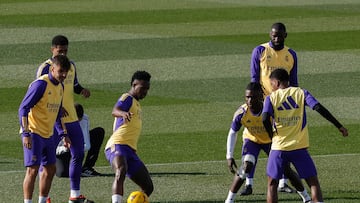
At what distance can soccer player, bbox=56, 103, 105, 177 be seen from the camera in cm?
1708

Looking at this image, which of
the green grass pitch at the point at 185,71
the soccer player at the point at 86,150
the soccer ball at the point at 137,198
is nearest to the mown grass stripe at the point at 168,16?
the green grass pitch at the point at 185,71

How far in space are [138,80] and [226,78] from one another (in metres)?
11.8

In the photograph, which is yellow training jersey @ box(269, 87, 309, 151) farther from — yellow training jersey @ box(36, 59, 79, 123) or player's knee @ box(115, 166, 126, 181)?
yellow training jersey @ box(36, 59, 79, 123)

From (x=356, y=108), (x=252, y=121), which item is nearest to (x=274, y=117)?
(x=252, y=121)

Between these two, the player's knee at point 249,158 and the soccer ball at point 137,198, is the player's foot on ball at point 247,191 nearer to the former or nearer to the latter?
the player's knee at point 249,158

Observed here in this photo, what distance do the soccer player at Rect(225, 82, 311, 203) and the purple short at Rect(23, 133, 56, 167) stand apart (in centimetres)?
242

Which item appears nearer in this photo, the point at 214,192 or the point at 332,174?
the point at 214,192

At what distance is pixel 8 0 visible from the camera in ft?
123

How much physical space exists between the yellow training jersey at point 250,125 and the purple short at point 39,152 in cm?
255

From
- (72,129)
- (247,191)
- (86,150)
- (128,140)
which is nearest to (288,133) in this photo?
(128,140)

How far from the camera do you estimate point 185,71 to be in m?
26.7

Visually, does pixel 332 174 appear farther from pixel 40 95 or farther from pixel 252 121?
pixel 40 95

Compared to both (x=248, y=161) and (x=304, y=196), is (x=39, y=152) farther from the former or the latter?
(x=304, y=196)

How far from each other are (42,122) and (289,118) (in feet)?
10.9
